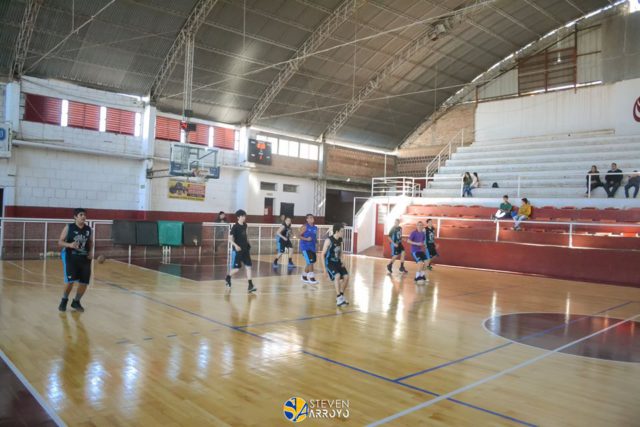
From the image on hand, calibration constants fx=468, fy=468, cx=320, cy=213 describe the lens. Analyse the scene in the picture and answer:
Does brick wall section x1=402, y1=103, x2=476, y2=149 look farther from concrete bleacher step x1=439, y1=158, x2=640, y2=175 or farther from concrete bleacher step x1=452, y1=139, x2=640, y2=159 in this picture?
concrete bleacher step x1=439, y1=158, x2=640, y2=175

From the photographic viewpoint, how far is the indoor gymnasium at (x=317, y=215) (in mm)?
4895

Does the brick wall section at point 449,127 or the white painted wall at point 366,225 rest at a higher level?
the brick wall section at point 449,127

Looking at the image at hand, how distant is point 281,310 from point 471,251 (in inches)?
460

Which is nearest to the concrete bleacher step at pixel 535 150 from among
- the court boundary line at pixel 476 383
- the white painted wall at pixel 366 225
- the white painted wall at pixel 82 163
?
the white painted wall at pixel 366 225

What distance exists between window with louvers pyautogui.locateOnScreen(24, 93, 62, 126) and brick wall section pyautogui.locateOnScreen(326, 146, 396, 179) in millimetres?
16475

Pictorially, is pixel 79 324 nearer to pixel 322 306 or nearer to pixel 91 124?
pixel 322 306

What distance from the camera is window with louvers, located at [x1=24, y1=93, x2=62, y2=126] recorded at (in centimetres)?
1964

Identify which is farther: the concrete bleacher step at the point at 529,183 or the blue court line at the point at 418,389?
the concrete bleacher step at the point at 529,183

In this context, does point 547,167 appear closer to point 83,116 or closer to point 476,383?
point 476,383

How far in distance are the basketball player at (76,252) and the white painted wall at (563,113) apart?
25.3 meters

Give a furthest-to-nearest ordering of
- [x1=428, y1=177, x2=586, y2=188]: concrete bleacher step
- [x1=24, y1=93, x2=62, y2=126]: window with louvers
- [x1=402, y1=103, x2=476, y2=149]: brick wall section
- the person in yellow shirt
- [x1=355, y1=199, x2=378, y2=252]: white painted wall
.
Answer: [x1=402, y1=103, x2=476, y2=149]: brick wall section → [x1=355, y1=199, x2=378, y2=252]: white painted wall → [x1=428, y1=177, x2=586, y2=188]: concrete bleacher step → [x1=24, y1=93, x2=62, y2=126]: window with louvers → the person in yellow shirt

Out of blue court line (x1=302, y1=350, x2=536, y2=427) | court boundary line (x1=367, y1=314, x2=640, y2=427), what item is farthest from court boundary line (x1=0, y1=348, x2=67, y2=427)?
blue court line (x1=302, y1=350, x2=536, y2=427)

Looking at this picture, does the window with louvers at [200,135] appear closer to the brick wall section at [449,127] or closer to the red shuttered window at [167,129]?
the red shuttered window at [167,129]

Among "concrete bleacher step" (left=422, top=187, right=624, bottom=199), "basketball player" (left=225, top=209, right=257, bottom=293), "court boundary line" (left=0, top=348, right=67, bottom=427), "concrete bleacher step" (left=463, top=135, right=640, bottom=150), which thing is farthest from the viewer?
"concrete bleacher step" (left=463, top=135, right=640, bottom=150)
